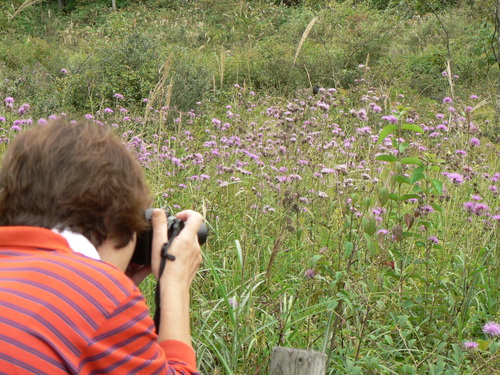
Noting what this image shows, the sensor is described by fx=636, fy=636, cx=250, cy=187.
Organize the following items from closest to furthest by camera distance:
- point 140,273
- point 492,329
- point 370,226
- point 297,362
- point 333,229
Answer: point 140,273
point 297,362
point 492,329
point 370,226
point 333,229

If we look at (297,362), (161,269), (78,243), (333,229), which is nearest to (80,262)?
(78,243)

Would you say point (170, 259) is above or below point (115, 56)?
above

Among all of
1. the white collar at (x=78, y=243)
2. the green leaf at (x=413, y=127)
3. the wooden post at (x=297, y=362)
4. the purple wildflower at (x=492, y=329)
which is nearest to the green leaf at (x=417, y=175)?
the green leaf at (x=413, y=127)

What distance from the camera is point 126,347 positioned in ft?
3.74

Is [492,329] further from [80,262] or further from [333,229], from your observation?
[80,262]

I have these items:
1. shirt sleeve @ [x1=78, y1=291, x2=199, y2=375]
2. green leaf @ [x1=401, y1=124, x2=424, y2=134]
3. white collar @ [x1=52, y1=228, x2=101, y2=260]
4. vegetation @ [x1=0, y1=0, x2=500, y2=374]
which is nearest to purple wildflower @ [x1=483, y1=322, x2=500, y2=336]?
vegetation @ [x1=0, y1=0, x2=500, y2=374]

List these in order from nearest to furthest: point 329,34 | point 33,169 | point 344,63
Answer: point 33,169 → point 344,63 → point 329,34

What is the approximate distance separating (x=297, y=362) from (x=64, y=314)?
0.83 meters

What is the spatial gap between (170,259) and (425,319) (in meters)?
1.62

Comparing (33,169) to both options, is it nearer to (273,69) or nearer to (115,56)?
(115,56)

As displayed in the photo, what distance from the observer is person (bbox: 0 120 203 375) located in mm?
1057

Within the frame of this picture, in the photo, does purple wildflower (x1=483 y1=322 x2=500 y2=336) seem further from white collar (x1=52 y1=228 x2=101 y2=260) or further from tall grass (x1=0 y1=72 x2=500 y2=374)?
white collar (x1=52 y1=228 x2=101 y2=260)

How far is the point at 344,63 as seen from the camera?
10219 mm

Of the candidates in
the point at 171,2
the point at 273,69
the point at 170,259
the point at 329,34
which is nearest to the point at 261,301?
the point at 170,259
